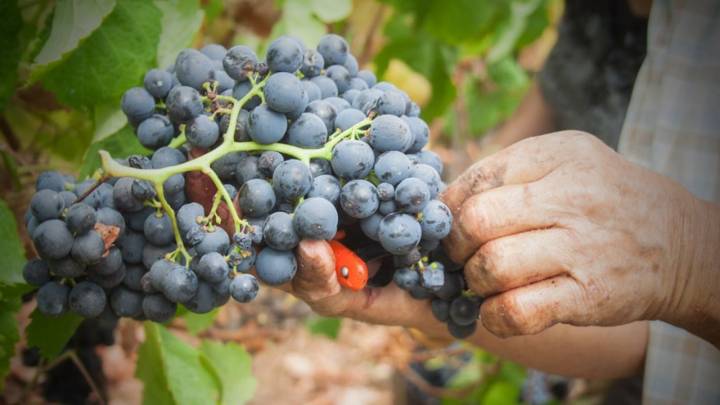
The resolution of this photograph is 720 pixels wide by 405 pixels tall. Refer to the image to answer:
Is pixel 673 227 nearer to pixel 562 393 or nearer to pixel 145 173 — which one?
pixel 145 173

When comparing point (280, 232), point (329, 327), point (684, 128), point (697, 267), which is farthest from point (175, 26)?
point (329, 327)

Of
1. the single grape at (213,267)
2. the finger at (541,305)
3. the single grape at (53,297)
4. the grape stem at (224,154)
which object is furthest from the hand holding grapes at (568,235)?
the single grape at (53,297)

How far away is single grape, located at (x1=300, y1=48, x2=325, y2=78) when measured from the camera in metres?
0.85

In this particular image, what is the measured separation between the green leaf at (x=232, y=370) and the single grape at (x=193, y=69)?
654mm

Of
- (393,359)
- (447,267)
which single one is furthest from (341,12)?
(393,359)

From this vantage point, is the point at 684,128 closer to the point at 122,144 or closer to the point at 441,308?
the point at 441,308

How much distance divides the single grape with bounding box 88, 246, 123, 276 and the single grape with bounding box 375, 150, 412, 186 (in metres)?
0.36

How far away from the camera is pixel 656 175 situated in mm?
906

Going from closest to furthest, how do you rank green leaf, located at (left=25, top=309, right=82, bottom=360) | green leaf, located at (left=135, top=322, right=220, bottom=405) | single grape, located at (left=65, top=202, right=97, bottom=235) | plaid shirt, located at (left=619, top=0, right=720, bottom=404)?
single grape, located at (left=65, top=202, right=97, bottom=235) → green leaf, located at (left=25, top=309, right=82, bottom=360) → green leaf, located at (left=135, top=322, right=220, bottom=405) → plaid shirt, located at (left=619, top=0, right=720, bottom=404)

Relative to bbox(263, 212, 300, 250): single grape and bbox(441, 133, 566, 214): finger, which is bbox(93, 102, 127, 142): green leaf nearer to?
bbox(263, 212, 300, 250): single grape

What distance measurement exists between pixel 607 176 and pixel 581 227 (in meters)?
0.09

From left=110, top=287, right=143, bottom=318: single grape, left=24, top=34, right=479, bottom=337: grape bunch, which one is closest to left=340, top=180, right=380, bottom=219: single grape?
left=24, top=34, right=479, bottom=337: grape bunch

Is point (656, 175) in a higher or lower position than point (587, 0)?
lower

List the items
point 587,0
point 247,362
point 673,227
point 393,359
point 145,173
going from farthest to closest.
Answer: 1. point 393,359
2. point 587,0
3. point 247,362
4. point 673,227
5. point 145,173
